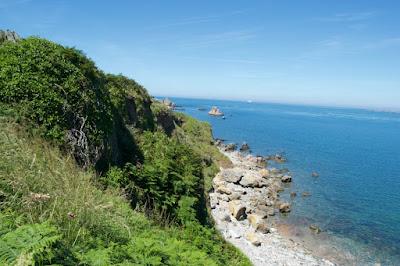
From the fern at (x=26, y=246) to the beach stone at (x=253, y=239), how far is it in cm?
2536

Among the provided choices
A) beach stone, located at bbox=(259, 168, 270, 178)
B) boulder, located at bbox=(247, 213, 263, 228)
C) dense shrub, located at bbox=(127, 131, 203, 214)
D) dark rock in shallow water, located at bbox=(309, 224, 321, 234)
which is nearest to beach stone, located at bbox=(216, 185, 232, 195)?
boulder, located at bbox=(247, 213, 263, 228)

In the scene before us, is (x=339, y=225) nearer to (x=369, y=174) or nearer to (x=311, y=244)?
(x=311, y=244)

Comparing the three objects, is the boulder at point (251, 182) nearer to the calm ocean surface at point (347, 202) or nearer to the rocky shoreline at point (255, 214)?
the rocky shoreline at point (255, 214)

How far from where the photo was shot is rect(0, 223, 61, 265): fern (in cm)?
368

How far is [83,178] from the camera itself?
7.82 m

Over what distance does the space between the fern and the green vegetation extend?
1cm

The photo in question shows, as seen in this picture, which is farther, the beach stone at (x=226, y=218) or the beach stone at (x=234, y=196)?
the beach stone at (x=234, y=196)

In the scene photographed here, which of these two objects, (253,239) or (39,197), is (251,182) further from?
(39,197)

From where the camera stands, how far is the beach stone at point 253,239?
1103 inches

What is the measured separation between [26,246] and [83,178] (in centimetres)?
390

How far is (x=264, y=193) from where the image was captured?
43.8 m

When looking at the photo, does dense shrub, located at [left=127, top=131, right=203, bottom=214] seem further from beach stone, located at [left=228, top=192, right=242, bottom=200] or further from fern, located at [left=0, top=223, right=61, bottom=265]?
beach stone, located at [left=228, top=192, right=242, bottom=200]

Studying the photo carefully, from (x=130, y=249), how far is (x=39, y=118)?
282 inches

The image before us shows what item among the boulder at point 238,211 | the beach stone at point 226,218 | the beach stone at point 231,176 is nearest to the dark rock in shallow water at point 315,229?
the boulder at point 238,211
